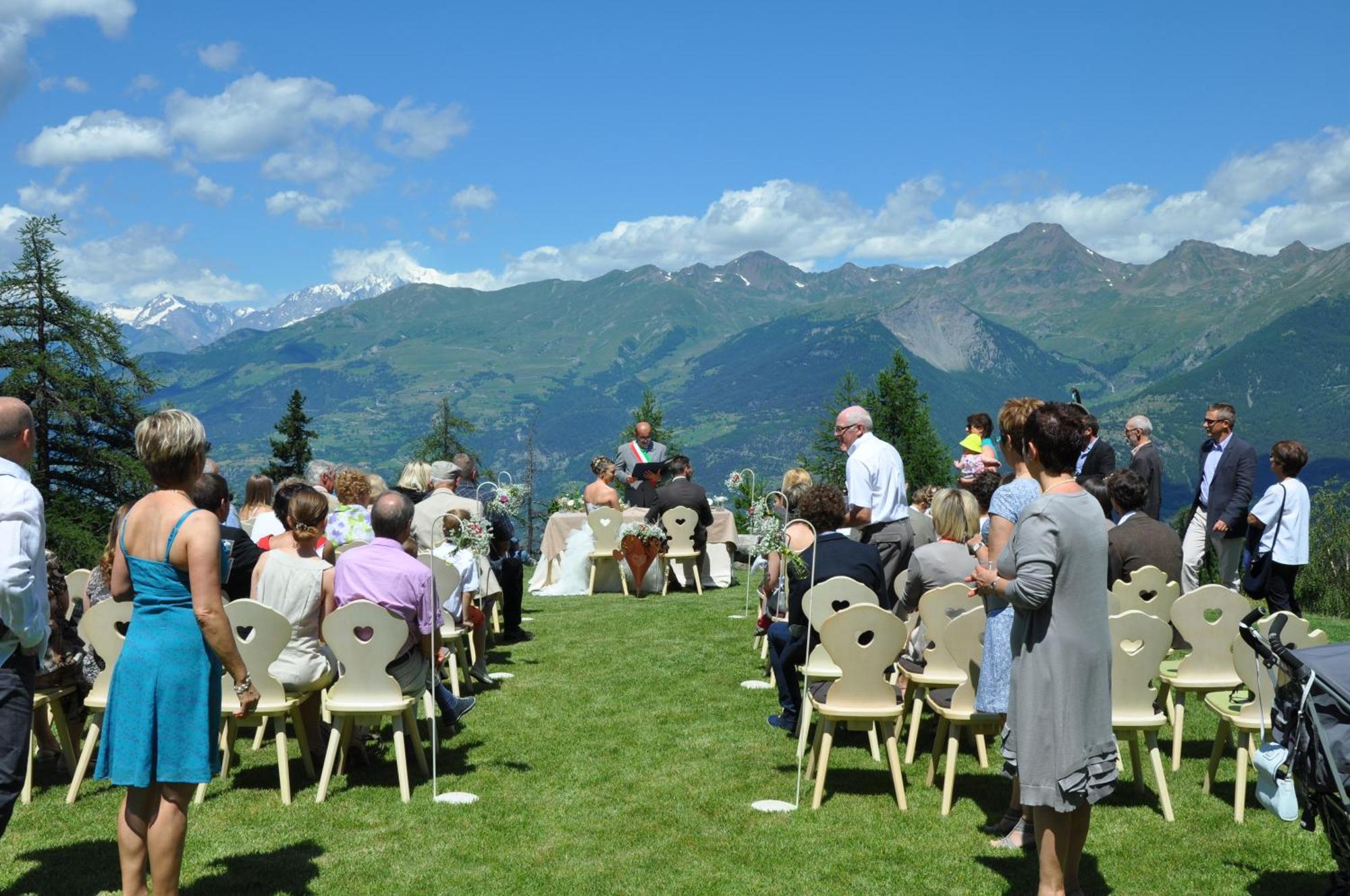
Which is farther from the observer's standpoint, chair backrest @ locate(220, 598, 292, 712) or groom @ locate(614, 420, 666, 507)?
groom @ locate(614, 420, 666, 507)

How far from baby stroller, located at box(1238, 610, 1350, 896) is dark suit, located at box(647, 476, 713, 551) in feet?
30.7

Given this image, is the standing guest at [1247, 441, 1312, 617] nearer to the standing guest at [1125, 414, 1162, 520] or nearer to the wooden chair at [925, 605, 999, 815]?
the standing guest at [1125, 414, 1162, 520]

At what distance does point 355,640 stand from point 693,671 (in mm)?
3819

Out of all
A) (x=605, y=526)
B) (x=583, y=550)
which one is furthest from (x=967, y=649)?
(x=583, y=550)

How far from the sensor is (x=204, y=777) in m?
3.85

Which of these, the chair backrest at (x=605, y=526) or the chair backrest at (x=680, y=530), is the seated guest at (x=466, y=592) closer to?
the chair backrest at (x=605, y=526)

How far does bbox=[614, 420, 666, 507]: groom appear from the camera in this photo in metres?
14.6

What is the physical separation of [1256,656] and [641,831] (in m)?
2.89

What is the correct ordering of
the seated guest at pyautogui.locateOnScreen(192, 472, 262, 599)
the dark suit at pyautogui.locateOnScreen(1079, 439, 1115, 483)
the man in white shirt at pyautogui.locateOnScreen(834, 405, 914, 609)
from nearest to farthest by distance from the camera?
the seated guest at pyautogui.locateOnScreen(192, 472, 262, 599) → the man in white shirt at pyautogui.locateOnScreen(834, 405, 914, 609) → the dark suit at pyautogui.locateOnScreen(1079, 439, 1115, 483)

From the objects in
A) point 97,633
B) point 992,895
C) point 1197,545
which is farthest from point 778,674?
point 1197,545

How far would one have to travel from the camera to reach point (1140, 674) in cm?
538

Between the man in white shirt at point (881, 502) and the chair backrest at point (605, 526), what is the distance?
5730 mm

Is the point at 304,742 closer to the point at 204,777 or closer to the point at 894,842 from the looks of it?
the point at 204,777

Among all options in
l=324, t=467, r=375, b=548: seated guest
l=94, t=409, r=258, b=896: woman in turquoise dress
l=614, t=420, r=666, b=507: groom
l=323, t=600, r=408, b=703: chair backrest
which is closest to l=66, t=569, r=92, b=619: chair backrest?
l=324, t=467, r=375, b=548: seated guest
